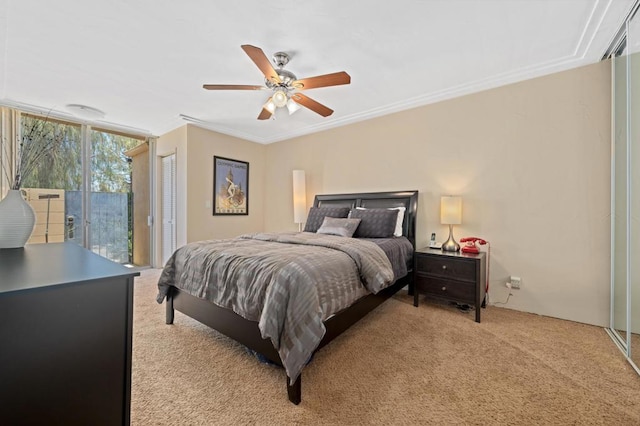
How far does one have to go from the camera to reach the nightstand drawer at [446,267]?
2623 millimetres

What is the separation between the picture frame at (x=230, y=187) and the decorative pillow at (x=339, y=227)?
7.03ft

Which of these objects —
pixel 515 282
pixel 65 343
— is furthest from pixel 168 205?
pixel 515 282

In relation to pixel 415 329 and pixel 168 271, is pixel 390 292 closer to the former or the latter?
pixel 415 329

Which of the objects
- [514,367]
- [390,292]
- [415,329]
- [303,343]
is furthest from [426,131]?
[303,343]

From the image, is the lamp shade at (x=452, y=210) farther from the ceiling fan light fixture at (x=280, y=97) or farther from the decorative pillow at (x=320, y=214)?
the ceiling fan light fixture at (x=280, y=97)

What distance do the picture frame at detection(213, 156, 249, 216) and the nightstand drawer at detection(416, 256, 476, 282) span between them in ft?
11.2

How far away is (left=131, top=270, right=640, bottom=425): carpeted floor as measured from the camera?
56.2 inches

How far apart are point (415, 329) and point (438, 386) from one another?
78 centimetres

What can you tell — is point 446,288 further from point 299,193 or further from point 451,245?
point 299,193

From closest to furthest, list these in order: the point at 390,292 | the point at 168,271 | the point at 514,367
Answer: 1. the point at 514,367
2. the point at 168,271
3. the point at 390,292

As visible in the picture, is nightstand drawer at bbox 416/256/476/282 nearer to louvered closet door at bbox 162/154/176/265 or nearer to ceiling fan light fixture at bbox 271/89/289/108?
ceiling fan light fixture at bbox 271/89/289/108

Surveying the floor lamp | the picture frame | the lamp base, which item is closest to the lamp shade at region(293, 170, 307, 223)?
the floor lamp

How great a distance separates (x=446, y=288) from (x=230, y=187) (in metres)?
3.87

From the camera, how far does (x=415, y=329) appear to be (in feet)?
7.97
